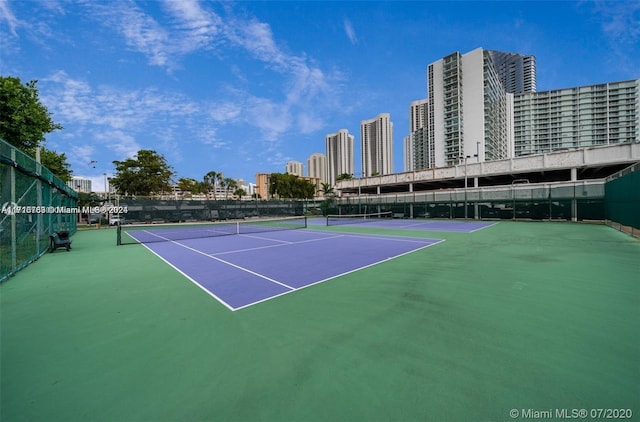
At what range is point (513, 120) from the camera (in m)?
125

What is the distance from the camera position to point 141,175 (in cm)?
5034

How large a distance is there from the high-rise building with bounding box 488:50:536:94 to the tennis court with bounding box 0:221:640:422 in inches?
7904

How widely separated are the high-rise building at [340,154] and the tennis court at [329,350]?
560 ft

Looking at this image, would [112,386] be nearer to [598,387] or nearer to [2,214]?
[598,387]

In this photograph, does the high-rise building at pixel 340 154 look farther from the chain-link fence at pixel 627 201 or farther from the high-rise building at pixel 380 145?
the chain-link fence at pixel 627 201

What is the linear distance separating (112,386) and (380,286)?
16.6 feet

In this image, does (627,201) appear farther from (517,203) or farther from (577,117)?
(577,117)

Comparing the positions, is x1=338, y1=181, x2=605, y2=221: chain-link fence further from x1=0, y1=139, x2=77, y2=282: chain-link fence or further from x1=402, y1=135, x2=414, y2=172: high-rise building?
x1=402, y1=135, x2=414, y2=172: high-rise building

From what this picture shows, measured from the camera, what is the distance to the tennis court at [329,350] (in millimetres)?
2590

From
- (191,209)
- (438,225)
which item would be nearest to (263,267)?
(438,225)

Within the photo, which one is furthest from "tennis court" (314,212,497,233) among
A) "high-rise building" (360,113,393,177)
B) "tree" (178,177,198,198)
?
"high-rise building" (360,113,393,177)

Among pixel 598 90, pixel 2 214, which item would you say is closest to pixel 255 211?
pixel 2 214

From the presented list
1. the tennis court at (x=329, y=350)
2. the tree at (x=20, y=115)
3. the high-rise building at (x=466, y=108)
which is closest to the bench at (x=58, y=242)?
the tennis court at (x=329, y=350)

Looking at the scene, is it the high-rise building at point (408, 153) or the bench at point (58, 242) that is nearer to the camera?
the bench at point (58, 242)
